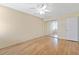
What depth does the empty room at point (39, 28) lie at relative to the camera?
126 inches

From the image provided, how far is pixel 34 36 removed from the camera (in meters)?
3.33

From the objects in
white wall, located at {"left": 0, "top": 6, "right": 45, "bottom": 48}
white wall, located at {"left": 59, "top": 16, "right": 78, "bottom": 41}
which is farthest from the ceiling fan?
white wall, located at {"left": 59, "top": 16, "right": 78, "bottom": 41}

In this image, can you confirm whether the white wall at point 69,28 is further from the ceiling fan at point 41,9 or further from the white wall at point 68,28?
the ceiling fan at point 41,9

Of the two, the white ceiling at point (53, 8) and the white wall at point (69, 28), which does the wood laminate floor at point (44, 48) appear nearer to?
the white wall at point (69, 28)

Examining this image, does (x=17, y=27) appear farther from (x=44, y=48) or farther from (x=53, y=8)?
(x=53, y=8)

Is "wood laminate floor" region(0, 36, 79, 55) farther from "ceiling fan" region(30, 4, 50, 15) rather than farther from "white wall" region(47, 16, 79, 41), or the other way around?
"ceiling fan" region(30, 4, 50, 15)

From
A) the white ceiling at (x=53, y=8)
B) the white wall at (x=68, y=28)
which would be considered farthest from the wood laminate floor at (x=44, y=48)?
the white ceiling at (x=53, y=8)

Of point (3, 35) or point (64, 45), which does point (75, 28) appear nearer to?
point (64, 45)

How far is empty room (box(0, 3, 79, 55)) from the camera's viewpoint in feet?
10.5

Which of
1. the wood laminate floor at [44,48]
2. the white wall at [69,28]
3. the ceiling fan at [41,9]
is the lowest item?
the wood laminate floor at [44,48]

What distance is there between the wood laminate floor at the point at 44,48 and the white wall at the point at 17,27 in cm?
13

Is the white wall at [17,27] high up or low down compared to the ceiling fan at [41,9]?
down

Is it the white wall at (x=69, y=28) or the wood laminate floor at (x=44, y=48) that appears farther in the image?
the white wall at (x=69, y=28)

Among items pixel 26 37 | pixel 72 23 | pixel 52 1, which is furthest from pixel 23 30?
pixel 72 23
